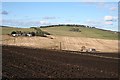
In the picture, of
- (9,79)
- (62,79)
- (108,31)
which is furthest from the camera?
(108,31)

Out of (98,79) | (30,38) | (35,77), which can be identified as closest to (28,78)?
(35,77)

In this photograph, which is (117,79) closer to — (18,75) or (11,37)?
(18,75)

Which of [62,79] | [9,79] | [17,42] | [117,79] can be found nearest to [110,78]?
[117,79]

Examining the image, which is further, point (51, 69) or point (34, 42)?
point (34, 42)

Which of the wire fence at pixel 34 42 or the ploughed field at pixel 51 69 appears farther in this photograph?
the wire fence at pixel 34 42

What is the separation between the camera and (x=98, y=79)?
55.1ft

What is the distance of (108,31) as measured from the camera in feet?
413

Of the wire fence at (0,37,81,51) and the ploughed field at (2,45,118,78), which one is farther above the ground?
the wire fence at (0,37,81,51)

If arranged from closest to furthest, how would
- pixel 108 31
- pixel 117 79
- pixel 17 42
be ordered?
pixel 117 79
pixel 17 42
pixel 108 31

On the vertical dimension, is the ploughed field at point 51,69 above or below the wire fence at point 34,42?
below

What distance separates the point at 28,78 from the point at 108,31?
113 meters

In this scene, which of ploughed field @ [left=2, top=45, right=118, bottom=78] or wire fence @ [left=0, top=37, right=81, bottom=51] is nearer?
ploughed field @ [left=2, top=45, right=118, bottom=78]

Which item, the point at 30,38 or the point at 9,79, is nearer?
the point at 9,79

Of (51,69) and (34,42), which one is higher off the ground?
(34,42)
